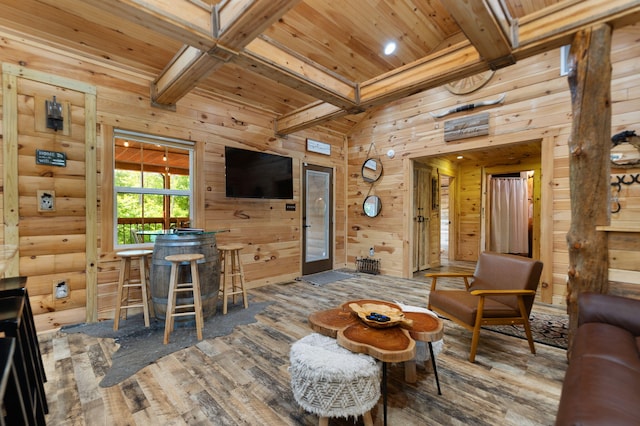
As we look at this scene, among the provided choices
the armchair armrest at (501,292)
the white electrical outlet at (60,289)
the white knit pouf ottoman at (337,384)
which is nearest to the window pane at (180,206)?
the white electrical outlet at (60,289)

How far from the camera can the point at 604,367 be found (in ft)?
3.87

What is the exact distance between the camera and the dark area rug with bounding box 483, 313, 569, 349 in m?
2.44

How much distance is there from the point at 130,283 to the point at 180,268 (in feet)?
2.36

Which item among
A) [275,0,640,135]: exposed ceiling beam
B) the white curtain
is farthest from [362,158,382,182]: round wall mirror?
the white curtain

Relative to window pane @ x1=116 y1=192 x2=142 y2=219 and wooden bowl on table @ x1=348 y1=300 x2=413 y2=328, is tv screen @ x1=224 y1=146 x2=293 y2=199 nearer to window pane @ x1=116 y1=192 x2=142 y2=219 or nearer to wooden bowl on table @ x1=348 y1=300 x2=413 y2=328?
window pane @ x1=116 y1=192 x2=142 y2=219

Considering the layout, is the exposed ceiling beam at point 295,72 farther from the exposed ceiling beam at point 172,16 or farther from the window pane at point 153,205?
the window pane at point 153,205

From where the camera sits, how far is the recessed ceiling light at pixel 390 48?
4.13 metres

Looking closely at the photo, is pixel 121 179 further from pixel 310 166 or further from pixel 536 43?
pixel 536 43

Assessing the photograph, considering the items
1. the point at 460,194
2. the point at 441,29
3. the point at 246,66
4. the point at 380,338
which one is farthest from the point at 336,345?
the point at 460,194

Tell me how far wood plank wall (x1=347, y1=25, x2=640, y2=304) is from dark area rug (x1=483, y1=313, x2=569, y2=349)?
64cm

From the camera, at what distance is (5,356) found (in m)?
0.87

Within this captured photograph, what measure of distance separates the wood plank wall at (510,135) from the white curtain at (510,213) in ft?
10.7

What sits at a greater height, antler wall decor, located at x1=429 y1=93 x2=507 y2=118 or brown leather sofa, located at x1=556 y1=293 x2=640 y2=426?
antler wall decor, located at x1=429 y1=93 x2=507 y2=118

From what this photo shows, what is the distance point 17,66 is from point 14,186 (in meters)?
1.06
